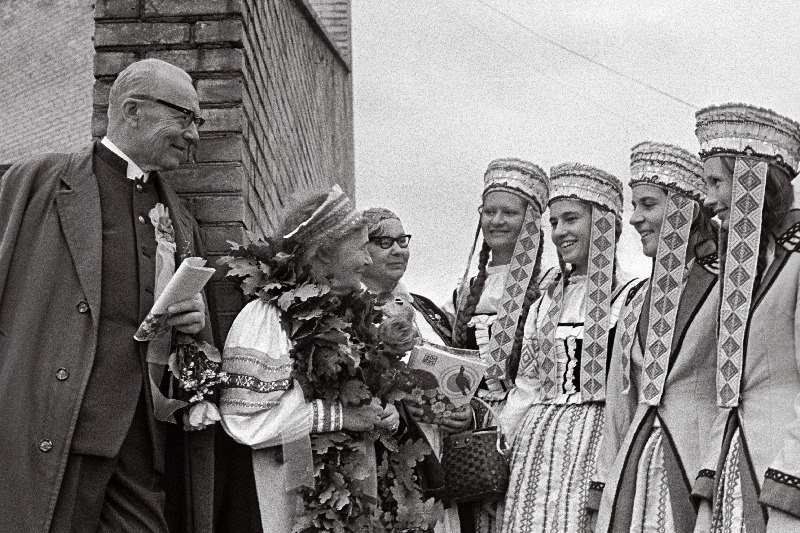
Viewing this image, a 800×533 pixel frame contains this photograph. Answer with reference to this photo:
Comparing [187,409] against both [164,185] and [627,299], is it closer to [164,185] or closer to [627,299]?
[164,185]

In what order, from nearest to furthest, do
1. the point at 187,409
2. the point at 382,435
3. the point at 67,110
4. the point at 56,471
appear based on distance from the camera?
the point at 56,471
the point at 187,409
the point at 382,435
the point at 67,110

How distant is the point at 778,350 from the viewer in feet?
14.4

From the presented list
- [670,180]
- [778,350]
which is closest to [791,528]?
[778,350]

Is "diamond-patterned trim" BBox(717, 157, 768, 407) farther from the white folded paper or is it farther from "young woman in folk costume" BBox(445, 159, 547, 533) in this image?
the white folded paper

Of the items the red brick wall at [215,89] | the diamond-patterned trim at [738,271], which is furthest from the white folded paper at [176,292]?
the diamond-patterned trim at [738,271]

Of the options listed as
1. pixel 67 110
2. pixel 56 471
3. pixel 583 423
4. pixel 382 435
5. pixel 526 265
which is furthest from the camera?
pixel 67 110

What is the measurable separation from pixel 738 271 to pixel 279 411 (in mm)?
1588

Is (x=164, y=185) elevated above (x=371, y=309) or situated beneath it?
elevated above

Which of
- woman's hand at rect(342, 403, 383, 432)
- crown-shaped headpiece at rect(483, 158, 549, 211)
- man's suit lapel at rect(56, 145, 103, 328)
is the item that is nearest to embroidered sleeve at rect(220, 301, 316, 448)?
woman's hand at rect(342, 403, 383, 432)

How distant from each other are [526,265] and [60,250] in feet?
7.81

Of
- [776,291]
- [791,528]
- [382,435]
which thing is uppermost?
[776,291]

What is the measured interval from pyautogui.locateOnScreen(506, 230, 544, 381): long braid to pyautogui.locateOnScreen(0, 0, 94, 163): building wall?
13.5 m

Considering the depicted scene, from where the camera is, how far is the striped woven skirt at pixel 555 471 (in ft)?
17.5

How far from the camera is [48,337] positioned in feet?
13.6
